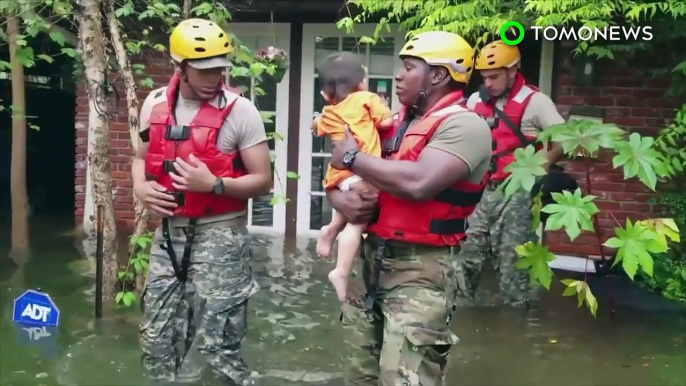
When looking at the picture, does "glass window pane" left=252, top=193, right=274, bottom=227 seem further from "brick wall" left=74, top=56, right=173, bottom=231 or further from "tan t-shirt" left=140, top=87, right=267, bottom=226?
"tan t-shirt" left=140, top=87, right=267, bottom=226

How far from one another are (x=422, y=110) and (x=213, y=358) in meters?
1.54

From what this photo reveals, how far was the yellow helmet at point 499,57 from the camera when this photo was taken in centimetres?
541

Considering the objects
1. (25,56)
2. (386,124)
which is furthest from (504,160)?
(25,56)

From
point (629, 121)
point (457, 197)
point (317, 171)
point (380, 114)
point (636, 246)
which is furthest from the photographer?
point (317, 171)

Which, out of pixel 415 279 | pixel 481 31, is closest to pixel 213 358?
pixel 415 279

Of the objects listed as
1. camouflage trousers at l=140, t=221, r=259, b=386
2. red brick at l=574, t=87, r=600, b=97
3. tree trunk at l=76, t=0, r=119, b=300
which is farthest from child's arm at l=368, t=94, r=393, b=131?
red brick at l=574, t=87, r=600, b=97

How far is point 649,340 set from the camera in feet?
17.5

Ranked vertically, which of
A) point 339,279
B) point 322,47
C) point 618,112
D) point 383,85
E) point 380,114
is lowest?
point 339,279

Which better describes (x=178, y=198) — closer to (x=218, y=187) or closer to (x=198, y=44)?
(x=218, y=187)

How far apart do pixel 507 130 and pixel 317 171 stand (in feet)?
12.6

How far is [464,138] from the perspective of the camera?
120 inches

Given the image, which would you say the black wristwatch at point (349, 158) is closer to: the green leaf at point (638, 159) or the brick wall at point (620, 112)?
the green leaf at point (638, 159)

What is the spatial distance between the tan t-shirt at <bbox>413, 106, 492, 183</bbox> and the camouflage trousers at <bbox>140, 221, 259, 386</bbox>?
4.06 feet

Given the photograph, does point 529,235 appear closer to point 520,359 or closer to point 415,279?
point 520,359
